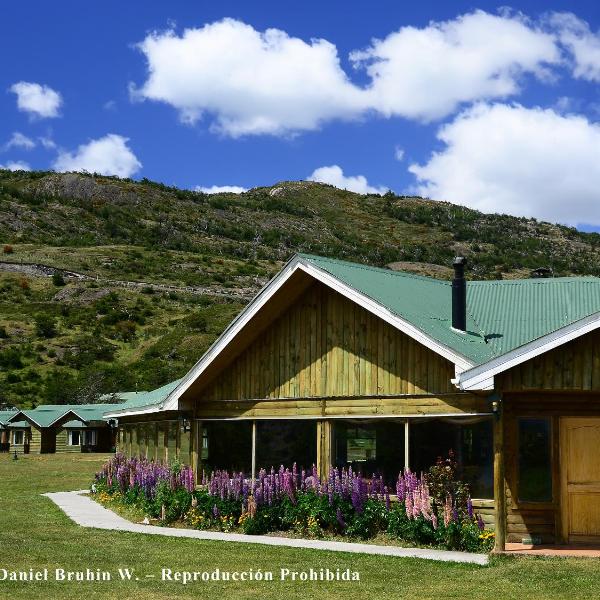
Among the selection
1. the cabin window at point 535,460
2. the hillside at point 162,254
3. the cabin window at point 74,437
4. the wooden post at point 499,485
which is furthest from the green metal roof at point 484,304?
the hillside at point 162,254

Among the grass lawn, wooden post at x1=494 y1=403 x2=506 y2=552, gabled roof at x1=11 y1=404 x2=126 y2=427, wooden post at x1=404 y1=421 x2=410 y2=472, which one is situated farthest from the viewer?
gabled roof at x1=11 y1=404 x2=126 y2=427

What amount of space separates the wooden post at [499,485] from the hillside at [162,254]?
59459mm

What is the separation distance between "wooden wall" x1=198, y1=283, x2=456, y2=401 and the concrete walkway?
9.52 ft

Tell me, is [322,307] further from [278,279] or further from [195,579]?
[195,579]

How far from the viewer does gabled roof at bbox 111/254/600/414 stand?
53.0ft

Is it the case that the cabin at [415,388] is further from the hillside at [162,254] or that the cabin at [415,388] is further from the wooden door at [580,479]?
the hillside at [162,254]

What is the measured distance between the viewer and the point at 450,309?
63.5 ft

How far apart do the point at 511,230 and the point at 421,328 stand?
121675 millimetres

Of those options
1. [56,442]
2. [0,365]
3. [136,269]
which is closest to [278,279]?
[56,442]

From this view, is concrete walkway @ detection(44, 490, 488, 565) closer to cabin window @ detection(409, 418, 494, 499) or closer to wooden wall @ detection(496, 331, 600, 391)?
cabin window @ detection(409, 418, 494, 499)

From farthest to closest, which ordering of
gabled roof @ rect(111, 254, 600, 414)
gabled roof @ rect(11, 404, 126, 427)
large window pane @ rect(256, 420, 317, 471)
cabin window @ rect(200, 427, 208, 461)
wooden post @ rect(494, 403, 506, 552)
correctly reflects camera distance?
1. gabled roof @ rect(11, 404, 126, 427)
2. cabin window @ rect(200, 427, 208, 461)
3. large window pane @ rect(256, 420, 317, 471)
4. gabled roof @ rect(111, 254, 600, 414)
5. wooden post @ rect(494, 403, 506, 552)

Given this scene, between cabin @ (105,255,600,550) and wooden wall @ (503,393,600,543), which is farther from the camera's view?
wooden wall @ (503,393,600,543)

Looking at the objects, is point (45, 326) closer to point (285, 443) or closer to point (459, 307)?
point (285, 443)

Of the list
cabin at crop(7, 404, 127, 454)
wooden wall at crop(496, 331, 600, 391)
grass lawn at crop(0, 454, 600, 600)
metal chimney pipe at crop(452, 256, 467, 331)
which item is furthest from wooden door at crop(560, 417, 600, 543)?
cabin at crop(7, 404, 127, 454)
